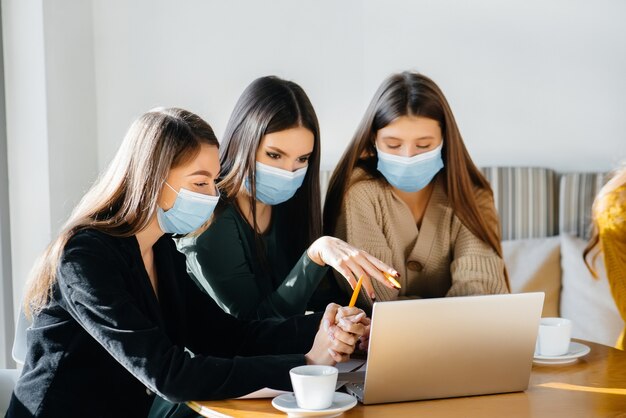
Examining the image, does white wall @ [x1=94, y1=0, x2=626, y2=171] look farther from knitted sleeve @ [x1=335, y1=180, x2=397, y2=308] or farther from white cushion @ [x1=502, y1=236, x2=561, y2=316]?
knitted sleeve @ [x1=335, y1=180, x2=397, y2=308]

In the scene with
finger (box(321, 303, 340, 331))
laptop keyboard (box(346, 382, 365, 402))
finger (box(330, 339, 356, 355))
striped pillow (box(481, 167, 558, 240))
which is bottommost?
striped pillow (box(481, 167, 558, 240))

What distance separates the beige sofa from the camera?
2.84 m

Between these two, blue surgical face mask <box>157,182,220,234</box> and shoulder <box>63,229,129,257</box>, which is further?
blue surgical face mask <box>157,182,220,234</box>

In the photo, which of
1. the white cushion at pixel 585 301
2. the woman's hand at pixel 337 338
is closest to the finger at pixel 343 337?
the woman's hand at pixel 337 338

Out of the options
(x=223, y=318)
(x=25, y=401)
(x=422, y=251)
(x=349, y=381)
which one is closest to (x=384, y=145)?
(x=422, y=251)

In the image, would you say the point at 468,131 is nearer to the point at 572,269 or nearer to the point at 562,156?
the point at 562,156

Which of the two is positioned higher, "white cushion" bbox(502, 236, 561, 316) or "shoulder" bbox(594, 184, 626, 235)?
"shoulder" bbox(594, 184, 626, 235)

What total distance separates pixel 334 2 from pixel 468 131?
0.74 m

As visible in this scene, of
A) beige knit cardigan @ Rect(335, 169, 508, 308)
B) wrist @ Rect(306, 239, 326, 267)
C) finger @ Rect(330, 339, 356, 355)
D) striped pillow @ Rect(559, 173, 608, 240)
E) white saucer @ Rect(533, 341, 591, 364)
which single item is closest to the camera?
finger @ Rect(330, 339, 356, 355)

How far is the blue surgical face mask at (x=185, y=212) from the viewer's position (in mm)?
1434

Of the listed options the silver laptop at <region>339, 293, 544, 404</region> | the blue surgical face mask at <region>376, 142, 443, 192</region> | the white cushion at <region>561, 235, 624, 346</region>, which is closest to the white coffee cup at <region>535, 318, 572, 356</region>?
the silver laptop at <region>339, 293, 544, 404</region>

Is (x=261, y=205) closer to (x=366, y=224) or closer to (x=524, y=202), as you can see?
(x=366, y=224)

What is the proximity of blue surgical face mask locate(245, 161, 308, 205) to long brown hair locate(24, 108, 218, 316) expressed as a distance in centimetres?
40

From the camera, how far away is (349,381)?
1320mm
